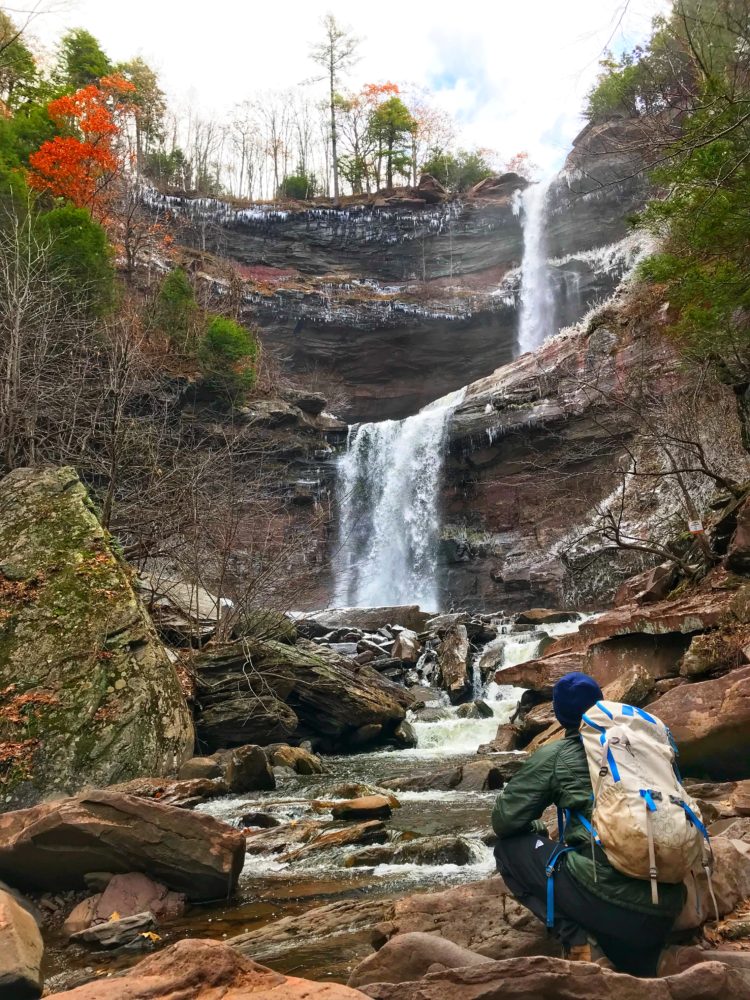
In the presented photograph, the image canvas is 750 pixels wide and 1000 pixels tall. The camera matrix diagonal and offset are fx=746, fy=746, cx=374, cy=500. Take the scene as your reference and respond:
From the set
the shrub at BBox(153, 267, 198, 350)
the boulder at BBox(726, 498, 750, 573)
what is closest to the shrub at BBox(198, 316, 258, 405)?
the shrub at BBox(153, 267, 198, 350)

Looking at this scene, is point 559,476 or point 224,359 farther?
point 224,359

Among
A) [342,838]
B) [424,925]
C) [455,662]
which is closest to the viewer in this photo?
[424,925]

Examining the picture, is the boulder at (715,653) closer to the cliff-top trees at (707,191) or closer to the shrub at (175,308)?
the cliff-top trees at (707,191)

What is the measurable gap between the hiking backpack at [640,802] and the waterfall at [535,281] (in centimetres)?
3018

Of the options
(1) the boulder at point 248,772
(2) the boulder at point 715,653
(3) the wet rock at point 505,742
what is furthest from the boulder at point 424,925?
(3) the wet rock at point 505,742

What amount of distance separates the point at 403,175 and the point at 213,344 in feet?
80.4

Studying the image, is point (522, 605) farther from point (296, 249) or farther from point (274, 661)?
point (296, 249)

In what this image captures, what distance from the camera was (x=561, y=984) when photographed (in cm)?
229

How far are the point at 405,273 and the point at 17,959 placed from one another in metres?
36.7

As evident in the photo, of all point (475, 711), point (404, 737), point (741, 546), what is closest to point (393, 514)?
point (475, 711)

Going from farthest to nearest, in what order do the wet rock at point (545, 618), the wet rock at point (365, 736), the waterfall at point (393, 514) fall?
the waterfall at point (393, 514) < the wet rock at point (545, 618) < the wet rock at point (365, 736)

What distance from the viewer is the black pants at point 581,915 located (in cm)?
268

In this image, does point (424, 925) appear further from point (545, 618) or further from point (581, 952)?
point (545, 618)

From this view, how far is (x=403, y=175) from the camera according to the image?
43062 mm
